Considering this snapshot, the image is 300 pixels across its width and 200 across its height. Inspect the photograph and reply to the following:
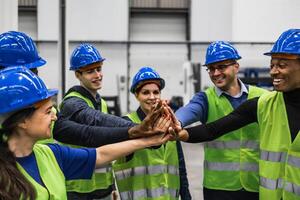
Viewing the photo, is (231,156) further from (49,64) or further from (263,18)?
(49,64)

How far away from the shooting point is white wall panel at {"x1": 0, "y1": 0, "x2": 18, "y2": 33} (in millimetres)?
3354

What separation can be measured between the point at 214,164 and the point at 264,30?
27.9 ft

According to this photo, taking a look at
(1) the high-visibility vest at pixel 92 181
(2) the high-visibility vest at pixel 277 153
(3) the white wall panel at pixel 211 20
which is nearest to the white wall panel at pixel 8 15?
(1) the high-visibility vest at pixel 92 181

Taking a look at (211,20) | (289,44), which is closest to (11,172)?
(289,44)

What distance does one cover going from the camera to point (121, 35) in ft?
38.8

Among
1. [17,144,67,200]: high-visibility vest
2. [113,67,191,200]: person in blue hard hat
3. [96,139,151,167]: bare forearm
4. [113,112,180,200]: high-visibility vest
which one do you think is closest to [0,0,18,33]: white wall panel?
[113,67,191,200]: person in blue hard hat

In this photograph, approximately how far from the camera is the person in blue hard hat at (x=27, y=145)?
4.66ft

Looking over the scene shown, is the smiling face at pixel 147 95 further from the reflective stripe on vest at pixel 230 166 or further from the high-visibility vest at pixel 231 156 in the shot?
the reflective stripe on vest at pixel 230 166

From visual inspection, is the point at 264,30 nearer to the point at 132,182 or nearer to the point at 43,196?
the point at 132,182

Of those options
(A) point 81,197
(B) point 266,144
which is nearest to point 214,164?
(B) point 266,144

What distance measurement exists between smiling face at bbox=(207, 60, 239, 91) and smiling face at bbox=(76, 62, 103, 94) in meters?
0.79

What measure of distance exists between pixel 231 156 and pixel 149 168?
0.56 m

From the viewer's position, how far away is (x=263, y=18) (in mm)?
10414

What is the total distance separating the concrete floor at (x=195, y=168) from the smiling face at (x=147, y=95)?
10.6ft
